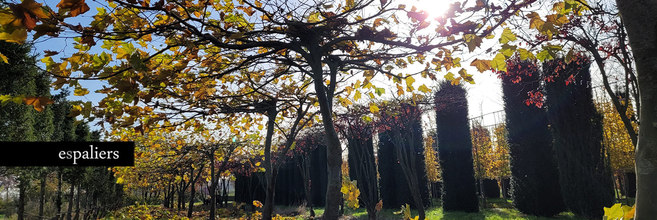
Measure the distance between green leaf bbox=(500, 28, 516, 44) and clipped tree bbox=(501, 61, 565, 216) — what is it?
32.2ft

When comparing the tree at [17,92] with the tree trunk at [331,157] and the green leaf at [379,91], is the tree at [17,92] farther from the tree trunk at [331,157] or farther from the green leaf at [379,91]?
the green leaf at [379,91]

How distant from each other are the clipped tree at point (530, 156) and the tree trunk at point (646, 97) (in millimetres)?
10577

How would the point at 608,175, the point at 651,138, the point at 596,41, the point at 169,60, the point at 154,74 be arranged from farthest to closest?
the point at 608,175, the point at 596,41, the point at 169,60, the point at 154,74, the point at 651,138

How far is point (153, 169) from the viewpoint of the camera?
1225 centimetres

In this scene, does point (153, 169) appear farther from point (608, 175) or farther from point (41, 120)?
point (608, 175)

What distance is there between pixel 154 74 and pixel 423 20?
6.92ft

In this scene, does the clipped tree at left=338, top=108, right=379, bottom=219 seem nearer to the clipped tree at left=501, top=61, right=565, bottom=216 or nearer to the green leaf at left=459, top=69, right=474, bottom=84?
the green leaf at left=459, top=69, right=474, bottom=84

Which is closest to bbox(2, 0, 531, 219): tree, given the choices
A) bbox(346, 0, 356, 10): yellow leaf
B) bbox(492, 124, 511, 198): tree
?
bbox(346, 0, 356, 10): yellow leaf

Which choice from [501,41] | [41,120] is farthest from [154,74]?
[41,120]

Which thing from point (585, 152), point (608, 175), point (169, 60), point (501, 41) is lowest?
point (608, 175)

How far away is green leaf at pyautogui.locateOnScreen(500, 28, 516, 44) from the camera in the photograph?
2.05 metres

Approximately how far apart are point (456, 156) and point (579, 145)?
4156 millimetres

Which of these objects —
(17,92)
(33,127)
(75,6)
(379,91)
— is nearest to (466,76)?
(379,91)

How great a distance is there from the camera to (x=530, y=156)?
11.3 meters
